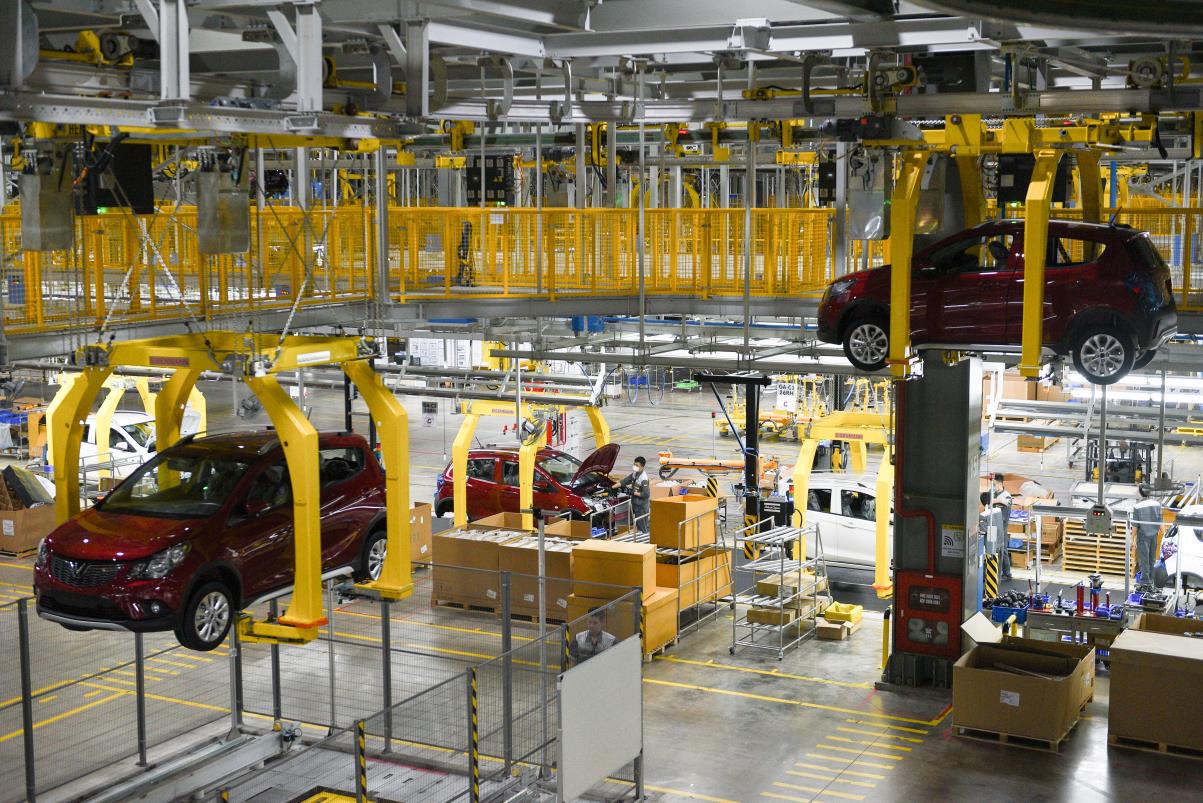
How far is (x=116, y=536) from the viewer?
35.5ft

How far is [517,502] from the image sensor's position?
23234 millimetres

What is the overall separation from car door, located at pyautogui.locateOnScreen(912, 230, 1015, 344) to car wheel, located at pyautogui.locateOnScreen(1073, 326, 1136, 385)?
2.31 feet

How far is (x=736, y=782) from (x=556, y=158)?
1042cm

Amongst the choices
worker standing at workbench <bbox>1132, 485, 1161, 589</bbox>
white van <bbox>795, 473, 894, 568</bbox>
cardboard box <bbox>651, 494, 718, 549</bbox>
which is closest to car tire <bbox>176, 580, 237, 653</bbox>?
cardboard box <bbox>651, 494, 718, 549</bbox>

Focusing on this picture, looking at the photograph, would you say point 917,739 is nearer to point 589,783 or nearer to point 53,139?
point 589,783

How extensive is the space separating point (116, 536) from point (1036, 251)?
760 centimetres

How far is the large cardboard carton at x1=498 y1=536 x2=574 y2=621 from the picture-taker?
1753 cm

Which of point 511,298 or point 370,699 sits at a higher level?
point 511,298

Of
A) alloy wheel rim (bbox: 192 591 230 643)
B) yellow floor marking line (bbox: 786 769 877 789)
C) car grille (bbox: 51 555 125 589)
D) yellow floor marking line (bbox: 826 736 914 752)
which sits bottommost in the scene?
yellow floor marking line (bbox: 786 769 877 789)

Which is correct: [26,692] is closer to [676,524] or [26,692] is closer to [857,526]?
[676,524]

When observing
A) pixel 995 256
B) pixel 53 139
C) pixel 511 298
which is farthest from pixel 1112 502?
pixel 53 139

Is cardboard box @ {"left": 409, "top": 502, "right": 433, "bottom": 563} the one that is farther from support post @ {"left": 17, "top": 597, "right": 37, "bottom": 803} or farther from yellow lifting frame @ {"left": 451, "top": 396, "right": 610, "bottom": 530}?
support post @ {"left": 17, "top": 597, "right": 37, "bottom": 803}

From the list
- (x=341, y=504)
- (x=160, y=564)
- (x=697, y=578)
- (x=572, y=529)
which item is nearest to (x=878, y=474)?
(x=697, y=578)

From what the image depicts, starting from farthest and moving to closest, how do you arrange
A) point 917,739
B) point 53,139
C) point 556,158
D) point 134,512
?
point 556,158 < point 917,739 < point 134,512 < point 53,139
